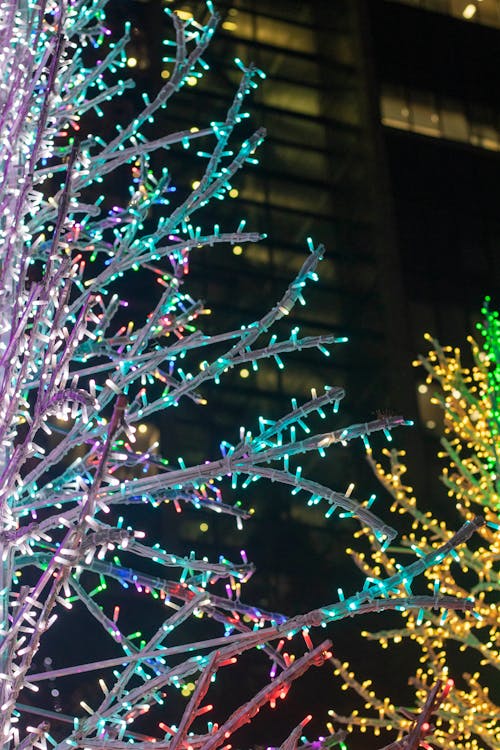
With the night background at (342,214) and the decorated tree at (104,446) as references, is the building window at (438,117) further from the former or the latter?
the decorated tree at (104,446)

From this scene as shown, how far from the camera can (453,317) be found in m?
24.3

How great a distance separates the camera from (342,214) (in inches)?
1015

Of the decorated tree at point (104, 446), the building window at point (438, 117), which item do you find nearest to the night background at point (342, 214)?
the building window at point (438, 117)

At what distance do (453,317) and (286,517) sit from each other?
6620 mm

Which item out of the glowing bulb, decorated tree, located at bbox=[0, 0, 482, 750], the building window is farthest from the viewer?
the glowing bulb

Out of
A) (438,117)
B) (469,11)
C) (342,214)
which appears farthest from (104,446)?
(469,11)

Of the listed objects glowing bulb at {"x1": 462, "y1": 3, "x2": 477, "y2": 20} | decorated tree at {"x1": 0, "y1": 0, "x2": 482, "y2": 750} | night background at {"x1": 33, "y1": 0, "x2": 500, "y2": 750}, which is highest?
glowing bulb at {"x1": 462, "y1": 3, "x2": 477, "y2": 20}

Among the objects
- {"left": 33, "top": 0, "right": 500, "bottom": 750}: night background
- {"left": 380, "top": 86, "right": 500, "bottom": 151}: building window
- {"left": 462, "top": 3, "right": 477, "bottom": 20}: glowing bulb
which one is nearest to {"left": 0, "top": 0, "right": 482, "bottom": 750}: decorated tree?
{"left": 33, "top": 0, "right": 500, "bottom": 750}: night background

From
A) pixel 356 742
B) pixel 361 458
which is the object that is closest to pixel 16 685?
pixel 356 742

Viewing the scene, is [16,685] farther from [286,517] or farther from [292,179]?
[292,179]

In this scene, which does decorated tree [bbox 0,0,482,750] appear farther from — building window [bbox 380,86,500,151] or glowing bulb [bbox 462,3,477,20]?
glowing bulb [bbox 462,3,477,20]

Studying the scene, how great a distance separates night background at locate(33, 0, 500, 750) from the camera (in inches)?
848

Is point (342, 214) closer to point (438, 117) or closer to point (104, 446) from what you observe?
point (438, 117)

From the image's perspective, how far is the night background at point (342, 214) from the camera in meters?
21.5
